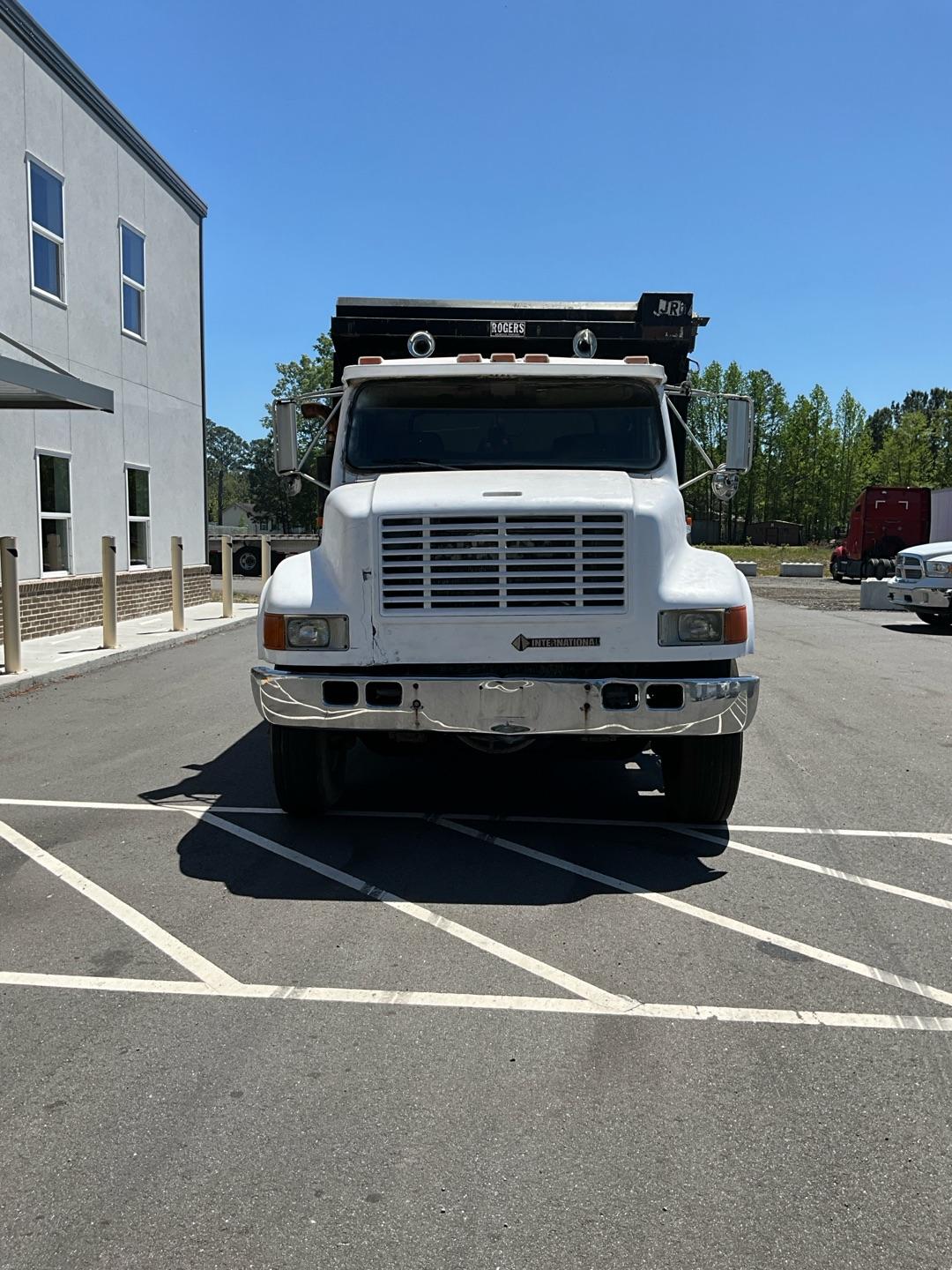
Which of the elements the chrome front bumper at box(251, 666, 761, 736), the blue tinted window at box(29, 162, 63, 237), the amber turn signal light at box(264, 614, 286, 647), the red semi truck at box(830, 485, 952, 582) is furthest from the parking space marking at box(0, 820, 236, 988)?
the red semi truck at box(830, 485, 952, 582)

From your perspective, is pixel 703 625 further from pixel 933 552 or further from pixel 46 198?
pixel 933 552

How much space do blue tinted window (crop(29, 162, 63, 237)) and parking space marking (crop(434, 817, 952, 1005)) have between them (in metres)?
12.4

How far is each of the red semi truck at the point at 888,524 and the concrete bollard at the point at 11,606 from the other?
27703 mm

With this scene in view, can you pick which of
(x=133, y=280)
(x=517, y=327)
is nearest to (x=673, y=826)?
(x=517, y=327)

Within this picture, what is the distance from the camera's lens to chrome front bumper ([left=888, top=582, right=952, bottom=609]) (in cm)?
1788

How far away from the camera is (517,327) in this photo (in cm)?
833

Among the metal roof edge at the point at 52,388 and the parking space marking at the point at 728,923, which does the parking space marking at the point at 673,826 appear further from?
the metal roof edge at the point at 52,388

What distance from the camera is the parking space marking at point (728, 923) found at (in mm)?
3889

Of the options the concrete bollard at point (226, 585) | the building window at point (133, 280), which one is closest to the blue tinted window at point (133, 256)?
the building window at point (133, 280)

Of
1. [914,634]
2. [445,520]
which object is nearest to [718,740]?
[445,520]

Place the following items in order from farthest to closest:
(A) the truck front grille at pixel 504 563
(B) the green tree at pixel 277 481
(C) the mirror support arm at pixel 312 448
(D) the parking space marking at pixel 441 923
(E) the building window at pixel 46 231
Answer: (B) the green tree at pixel 277 481, (E) the building window at pixel 46 231, (C) the mirror support arm at pixel 312 448, (A) the truck front grille at pixel 504 563, (D) the parking space marking at pixel 441 923

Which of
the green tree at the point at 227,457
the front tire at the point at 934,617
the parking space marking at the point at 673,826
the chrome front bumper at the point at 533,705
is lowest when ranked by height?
the parking space marking at the point at 673,826

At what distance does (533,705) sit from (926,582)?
14.9 m

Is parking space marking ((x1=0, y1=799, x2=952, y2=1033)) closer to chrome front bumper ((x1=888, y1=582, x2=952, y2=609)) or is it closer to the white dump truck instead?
the white dump truck
